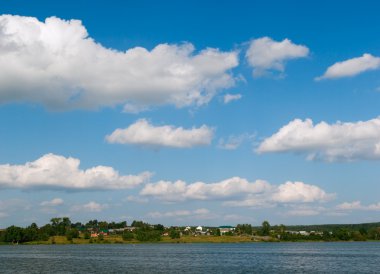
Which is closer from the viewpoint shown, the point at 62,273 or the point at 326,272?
the point at 62,273

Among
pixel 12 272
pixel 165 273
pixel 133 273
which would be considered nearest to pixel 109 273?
pixel 133 273

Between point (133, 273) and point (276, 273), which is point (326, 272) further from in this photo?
point (133, 273)

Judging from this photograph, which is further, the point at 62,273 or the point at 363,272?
the point at 363,272

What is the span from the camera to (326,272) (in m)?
117

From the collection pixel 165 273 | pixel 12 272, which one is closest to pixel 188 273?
pixel 165 273

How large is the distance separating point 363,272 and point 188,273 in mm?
41738

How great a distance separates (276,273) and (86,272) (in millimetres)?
43590

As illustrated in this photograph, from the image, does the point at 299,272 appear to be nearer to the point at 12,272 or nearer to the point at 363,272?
the point at 363,272

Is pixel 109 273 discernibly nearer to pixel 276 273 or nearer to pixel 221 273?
pixel 221 273

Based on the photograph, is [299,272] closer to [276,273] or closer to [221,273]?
[276,273]

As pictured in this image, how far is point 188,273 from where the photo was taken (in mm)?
111375

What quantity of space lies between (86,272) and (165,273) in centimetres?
1833

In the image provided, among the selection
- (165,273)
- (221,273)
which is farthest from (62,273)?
(221,273)

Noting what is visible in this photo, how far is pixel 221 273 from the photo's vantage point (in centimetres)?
11162
